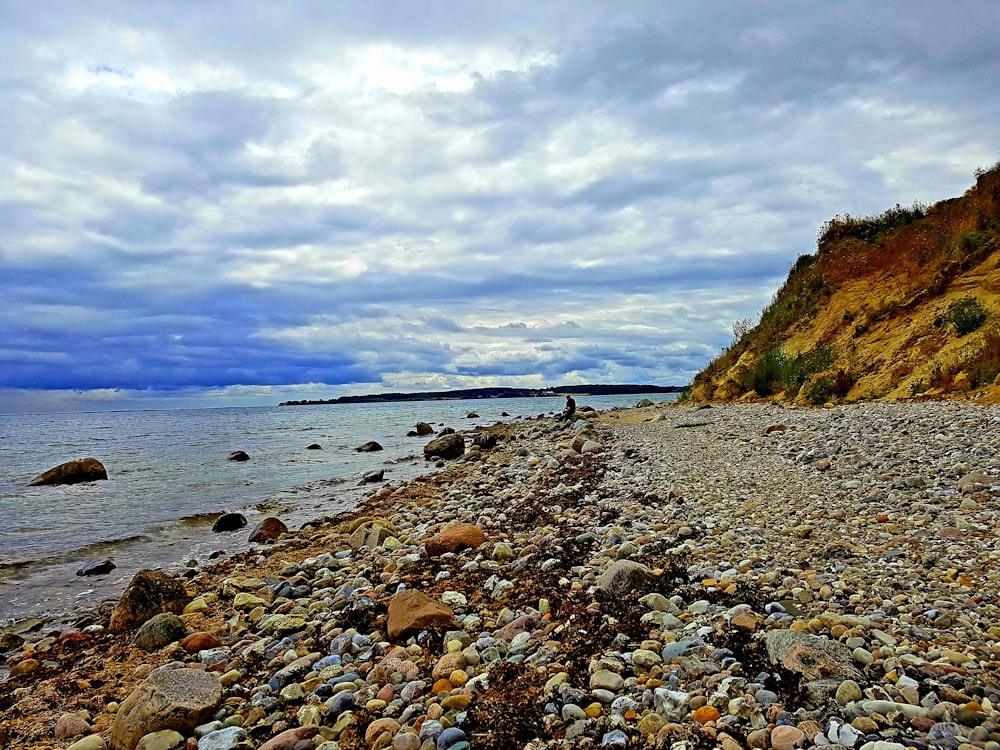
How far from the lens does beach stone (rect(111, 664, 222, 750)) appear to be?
13.2 feet

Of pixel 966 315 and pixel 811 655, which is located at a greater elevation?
pixel 966 315

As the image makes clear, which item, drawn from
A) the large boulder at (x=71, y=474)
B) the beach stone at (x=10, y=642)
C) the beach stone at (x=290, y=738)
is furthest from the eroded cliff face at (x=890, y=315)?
the large boulder at (x=71, y=474)

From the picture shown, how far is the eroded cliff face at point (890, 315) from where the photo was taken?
15.0m

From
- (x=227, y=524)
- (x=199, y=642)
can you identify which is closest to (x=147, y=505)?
(x=227, y=524)

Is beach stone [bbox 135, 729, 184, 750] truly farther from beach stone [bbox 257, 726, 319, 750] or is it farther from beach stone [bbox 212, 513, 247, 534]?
beach stone [bbox 212, 513, 247, 534]

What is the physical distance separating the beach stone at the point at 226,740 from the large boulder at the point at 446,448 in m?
19.5

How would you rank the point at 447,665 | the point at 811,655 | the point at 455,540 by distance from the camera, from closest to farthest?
the point at 811,655 < the point at 447,665 < the point at 455,540

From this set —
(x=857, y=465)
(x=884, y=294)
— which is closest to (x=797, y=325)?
(x=884, y=294)

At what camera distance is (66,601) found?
28.1 feet

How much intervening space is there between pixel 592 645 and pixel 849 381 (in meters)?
17.3

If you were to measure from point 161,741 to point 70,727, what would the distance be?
1122 mm

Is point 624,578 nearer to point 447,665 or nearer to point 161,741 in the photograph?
point 447,665

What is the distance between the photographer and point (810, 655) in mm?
3482

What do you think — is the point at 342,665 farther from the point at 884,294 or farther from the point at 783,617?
the point at 884,294
